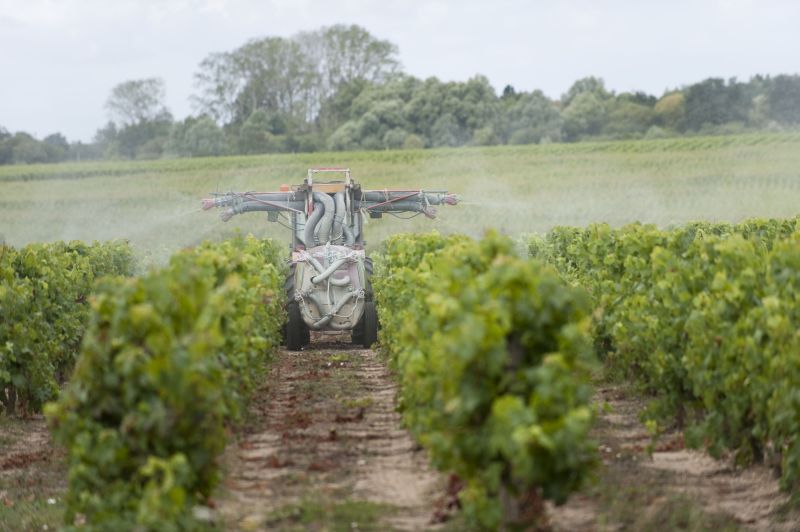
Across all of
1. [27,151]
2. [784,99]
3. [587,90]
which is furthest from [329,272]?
[587,90]

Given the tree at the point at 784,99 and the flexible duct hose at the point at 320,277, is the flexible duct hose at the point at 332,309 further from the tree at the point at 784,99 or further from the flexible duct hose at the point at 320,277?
the tree at the point at 784,99

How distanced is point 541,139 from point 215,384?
2601 inches

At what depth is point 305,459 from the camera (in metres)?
10.2

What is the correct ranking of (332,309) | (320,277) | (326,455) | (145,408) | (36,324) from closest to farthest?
(145,408), (326,455), (36,324), (320,277), (332,309)

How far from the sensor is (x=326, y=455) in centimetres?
1040

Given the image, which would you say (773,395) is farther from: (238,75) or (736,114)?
(238,75)

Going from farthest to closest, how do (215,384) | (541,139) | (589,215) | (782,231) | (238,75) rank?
(238,75), (541,139), (589,215), (782,231), (215,384)

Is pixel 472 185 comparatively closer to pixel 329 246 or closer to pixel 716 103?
pixel 716 103

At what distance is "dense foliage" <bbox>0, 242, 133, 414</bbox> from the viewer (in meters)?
13.2

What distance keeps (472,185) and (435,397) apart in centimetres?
4814

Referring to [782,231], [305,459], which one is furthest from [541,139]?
[305,459]

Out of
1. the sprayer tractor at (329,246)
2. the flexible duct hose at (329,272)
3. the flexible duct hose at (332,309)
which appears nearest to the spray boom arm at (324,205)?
the sprayer tractor at (329,246)

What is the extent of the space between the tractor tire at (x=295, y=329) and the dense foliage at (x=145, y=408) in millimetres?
10305

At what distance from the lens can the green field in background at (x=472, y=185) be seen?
159 ft
